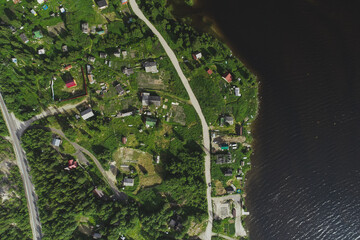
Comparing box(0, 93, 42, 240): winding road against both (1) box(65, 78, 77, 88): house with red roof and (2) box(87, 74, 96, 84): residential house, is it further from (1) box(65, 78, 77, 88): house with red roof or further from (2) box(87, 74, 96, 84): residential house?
(2) box(87, 74, 96, 84): residential house

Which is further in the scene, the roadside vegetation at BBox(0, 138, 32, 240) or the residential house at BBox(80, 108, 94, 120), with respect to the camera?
the roadside vegetation at BBox(0, 138, 32, 240)

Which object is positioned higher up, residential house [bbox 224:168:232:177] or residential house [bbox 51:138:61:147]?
residential house [bbox 51:138:61:147]

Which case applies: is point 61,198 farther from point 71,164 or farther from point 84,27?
point 84,27

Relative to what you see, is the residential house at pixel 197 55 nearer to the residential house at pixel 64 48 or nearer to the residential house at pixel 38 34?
the residential house at pixel 64 48

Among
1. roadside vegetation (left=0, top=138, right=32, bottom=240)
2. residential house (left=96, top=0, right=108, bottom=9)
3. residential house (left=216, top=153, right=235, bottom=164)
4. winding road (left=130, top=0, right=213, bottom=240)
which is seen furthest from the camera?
residential house (left=216, top=153, right=235, bottom=164)

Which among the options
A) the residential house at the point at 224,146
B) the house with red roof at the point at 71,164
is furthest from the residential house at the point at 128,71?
the residential house at the point at 224,146

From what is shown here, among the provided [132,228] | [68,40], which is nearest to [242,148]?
[132,228]

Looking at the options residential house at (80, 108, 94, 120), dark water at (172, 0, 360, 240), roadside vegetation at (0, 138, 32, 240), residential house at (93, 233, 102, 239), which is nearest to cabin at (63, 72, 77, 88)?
residential house at (80, 108, 94, 120)

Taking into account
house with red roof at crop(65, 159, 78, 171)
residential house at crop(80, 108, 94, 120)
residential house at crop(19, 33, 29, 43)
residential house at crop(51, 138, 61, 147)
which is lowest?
house with red roof at crop(65, 159, 78, 171)
